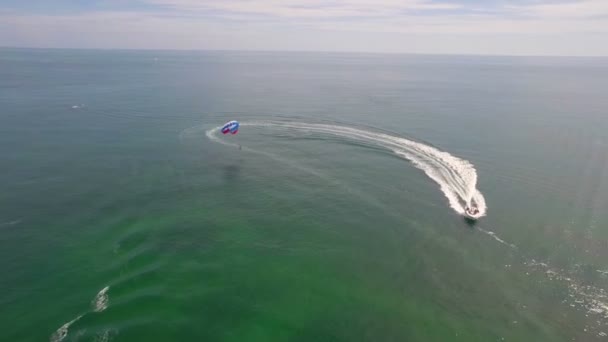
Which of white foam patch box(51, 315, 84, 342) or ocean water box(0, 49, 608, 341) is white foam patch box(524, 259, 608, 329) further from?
white foam patch box(51, 315, 84, 342)

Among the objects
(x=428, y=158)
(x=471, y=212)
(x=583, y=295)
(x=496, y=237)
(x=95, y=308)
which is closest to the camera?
(x=95, y=308)

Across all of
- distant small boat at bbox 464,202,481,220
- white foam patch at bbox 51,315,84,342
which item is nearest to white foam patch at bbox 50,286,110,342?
white foam patch at bbox 51,315,84,342

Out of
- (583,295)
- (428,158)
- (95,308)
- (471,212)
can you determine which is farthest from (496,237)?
(95,308)

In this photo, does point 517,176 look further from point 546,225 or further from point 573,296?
point 573,296

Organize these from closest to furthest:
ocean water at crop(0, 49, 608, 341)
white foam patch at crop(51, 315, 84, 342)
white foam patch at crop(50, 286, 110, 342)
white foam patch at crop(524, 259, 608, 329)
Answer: white foam patch at crop(51, 315, 84, 342) → white foam patch at crop(50, 286, 110, 342) → ocean water at crop(0, 49, 608, 341) → white foam patch at crop(524, 259, 608, 329)

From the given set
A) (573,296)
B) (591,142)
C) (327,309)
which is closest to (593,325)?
(573,296)

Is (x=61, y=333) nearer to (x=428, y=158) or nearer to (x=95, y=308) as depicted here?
(x=95, y=308)

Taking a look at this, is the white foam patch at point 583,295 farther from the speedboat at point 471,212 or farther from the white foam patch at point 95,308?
the white foam patch at point 95,308

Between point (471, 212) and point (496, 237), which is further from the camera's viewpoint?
point (471, 212)
